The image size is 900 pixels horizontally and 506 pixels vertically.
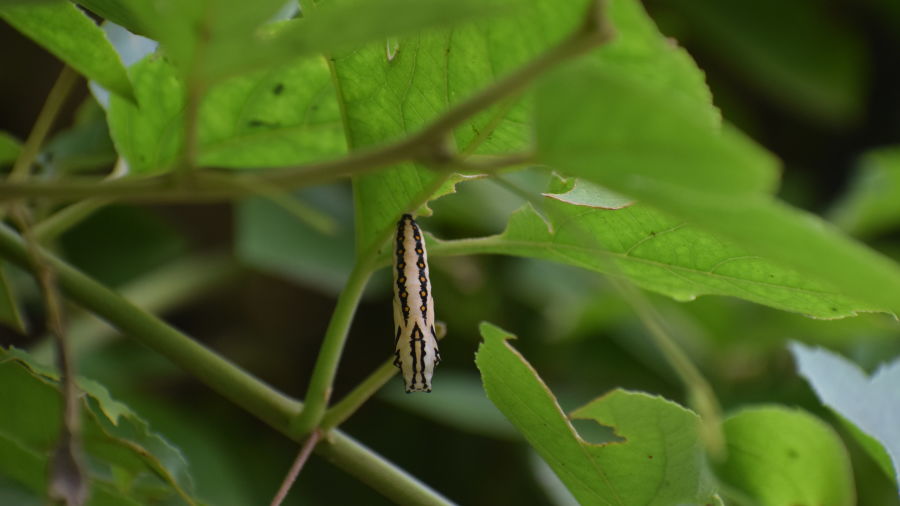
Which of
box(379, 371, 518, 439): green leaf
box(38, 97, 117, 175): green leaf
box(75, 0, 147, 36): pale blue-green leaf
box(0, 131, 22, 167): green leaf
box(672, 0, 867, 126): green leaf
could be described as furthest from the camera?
box(672, 0, 867, 126): green leaf

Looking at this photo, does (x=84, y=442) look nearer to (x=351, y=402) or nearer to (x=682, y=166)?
(x=351, y=402)

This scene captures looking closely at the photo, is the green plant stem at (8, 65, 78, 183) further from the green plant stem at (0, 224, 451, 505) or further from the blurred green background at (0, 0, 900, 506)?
the blurred green background at (0, 0, 900, 506)

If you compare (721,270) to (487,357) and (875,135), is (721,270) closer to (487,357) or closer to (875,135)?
(487,357)

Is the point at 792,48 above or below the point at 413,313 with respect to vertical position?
above

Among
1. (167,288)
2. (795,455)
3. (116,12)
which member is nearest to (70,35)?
(116,12)

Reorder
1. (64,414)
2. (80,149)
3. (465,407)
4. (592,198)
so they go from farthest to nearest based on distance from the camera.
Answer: (465,407)
(80,149)
(592,198)
(64,414)

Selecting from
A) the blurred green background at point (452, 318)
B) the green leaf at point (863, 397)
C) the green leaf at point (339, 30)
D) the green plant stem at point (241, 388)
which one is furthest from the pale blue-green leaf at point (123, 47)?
the green leaf at point (863, 397)

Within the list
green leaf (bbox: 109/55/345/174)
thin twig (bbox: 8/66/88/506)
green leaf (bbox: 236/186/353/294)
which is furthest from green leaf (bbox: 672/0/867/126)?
thin twig (bbox: 8/66/88/506)
